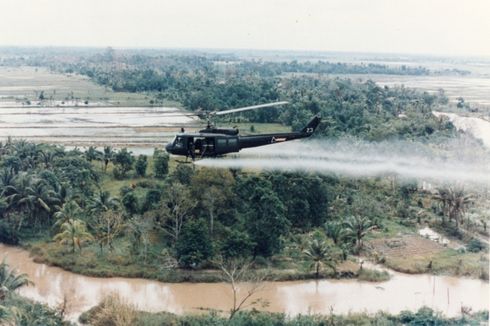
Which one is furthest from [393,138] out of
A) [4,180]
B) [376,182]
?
[4,180]

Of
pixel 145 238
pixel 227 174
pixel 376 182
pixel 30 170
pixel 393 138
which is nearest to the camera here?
pixel 145 238

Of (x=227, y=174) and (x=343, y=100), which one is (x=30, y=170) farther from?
(x=343, y=100)

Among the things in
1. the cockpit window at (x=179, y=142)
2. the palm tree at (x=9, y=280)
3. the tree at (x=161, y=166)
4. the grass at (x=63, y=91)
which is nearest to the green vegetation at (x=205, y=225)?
the tree at (x=161, y=166)

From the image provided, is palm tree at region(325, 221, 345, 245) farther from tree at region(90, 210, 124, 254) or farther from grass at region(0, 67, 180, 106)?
grass at region(0, 67, 180, 106)

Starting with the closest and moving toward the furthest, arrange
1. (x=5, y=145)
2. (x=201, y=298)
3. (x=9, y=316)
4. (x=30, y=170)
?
(x=9, y=316) < (x=201, y=298) < (x=30, y=170) < (x=5, y=145)

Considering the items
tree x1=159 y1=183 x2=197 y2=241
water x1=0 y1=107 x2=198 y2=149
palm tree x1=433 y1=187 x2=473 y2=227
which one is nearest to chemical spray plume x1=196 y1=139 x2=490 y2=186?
palm tree x1=433 y1=187 x2=473 y2=227

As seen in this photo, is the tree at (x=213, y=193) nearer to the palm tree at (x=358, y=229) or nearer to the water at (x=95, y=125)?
the palm tree at (x=358, y=229)
